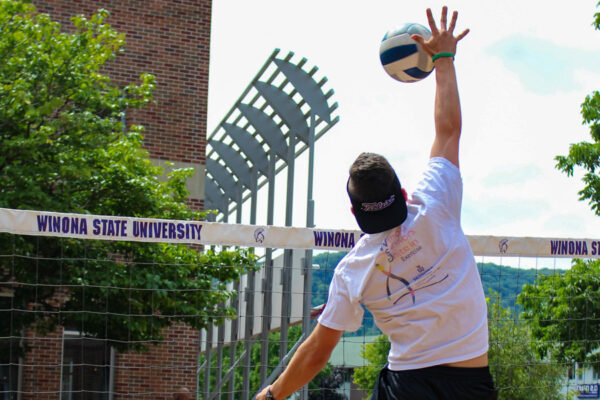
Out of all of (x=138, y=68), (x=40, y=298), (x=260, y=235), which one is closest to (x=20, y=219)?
(x=260, y=235)

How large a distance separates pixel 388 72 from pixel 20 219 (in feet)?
14.2

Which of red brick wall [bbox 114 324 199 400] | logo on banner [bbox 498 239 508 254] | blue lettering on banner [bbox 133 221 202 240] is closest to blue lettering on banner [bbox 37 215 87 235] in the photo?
blue lettering on banner [bbox 133 221 202 240]

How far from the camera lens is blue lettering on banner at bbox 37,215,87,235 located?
7.80 m

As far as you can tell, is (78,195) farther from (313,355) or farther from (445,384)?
(445,384)

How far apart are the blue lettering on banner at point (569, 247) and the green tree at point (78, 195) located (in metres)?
4.55

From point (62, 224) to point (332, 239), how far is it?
8.71 feet

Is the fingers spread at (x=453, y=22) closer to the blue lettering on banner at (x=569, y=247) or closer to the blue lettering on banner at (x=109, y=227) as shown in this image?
the blue lettering on banner at (x=109, y=227)

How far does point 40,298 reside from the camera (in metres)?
11.3

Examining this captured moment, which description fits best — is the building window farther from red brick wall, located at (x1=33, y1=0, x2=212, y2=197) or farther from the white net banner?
the white net banner

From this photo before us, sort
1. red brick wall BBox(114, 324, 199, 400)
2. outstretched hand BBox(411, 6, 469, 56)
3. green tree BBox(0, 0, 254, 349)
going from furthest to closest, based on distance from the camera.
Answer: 1. red brick wall BBox(114, 324, 199, 400)
2. green tree BBox(0, 0, 254, 349)
3. outstretched hand BBox(411, 6, 469, 56)

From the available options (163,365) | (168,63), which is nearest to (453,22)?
(163,365)

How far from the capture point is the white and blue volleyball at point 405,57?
4840mm

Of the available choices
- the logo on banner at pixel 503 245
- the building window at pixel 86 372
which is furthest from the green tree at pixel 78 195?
the logo on banner at pixel 503 245

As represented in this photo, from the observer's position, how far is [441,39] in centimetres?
315
